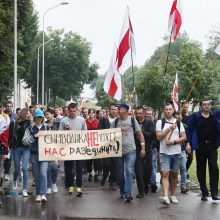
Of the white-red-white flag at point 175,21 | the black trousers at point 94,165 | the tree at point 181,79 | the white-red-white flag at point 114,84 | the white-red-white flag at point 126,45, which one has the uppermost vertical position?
the tree at point 181,79

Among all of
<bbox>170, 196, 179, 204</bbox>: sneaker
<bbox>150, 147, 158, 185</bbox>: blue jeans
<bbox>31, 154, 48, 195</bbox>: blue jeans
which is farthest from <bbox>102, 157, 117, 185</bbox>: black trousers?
<bbox>170, 196, 179, 204</bbox>: sneaker

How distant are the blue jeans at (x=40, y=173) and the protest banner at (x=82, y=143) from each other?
1.17 ft

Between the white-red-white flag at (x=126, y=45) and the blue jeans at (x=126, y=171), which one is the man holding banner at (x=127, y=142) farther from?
the white-red-white flag at (x=126, y=45)

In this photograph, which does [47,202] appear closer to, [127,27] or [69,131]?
[69,131]

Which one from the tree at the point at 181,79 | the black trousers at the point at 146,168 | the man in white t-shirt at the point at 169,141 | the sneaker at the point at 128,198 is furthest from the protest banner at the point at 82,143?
the tree at the point at 181,79

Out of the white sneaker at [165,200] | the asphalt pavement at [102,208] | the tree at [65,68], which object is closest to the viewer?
the asphalt pavement at [102,208]

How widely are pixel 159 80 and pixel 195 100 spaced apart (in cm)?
733

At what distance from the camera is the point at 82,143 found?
12.5 m

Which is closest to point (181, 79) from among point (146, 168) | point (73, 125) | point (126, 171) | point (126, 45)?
point (126, 45)

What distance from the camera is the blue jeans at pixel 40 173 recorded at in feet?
37.6

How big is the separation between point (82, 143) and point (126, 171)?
121 centimetres

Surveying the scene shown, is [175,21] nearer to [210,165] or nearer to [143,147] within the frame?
[143,147]

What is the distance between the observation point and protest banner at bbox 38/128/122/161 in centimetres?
1215

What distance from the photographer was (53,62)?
7406cm
